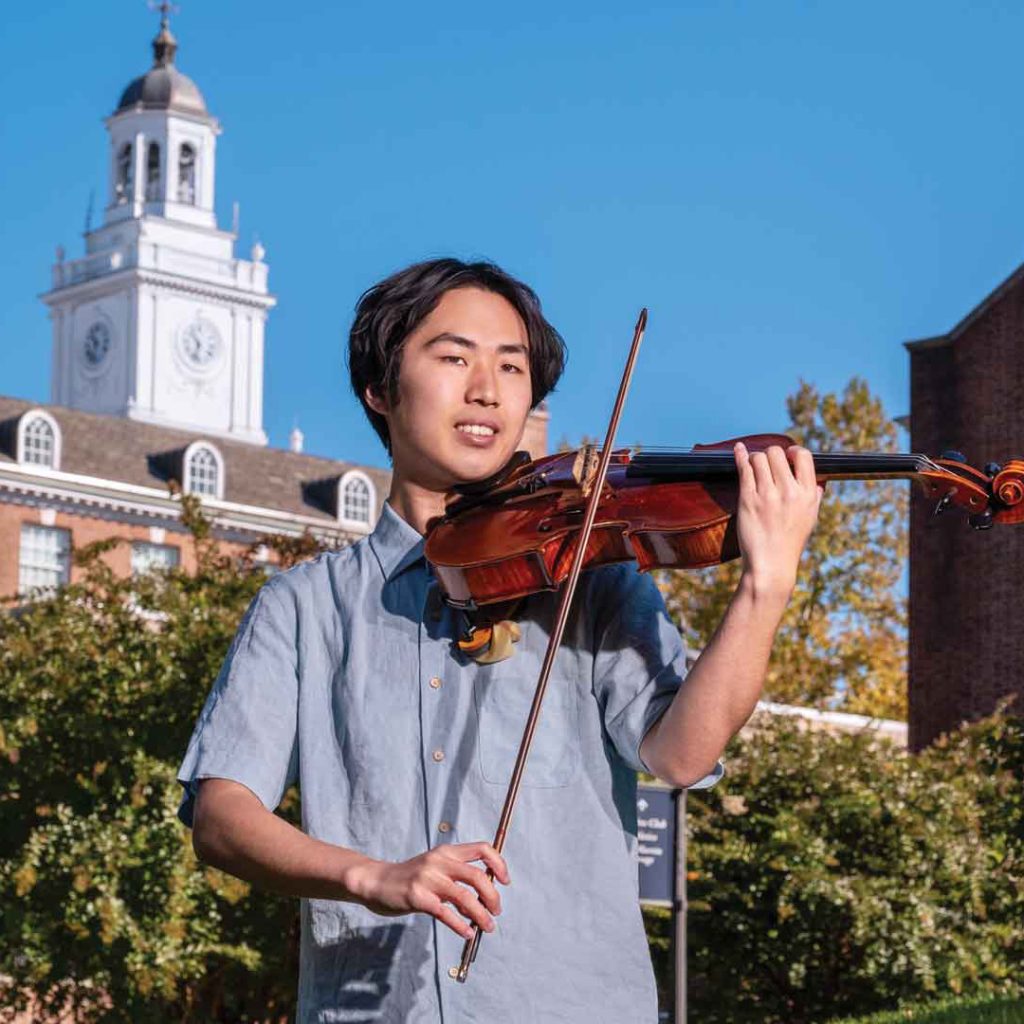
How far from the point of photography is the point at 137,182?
10600cm

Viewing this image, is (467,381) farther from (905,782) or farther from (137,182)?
(137,182)

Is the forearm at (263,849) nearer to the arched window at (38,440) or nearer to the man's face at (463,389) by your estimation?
the man's face at (463,389)

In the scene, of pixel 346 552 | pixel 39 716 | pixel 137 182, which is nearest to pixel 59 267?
pixel 137 182

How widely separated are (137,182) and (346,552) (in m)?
105

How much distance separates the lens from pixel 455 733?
11.2 ft

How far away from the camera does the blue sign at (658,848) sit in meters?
16.8

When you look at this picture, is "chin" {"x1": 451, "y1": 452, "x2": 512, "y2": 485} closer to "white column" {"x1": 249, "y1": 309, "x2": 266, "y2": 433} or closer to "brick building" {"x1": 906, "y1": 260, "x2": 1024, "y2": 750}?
"brick building" {"x1": 906, "y1": 260, "x2": 1024, "y2": 750}

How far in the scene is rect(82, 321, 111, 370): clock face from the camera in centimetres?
10519

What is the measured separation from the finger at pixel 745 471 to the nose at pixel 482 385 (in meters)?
0.53

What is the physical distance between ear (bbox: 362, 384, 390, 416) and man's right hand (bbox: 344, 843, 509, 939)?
1.12m

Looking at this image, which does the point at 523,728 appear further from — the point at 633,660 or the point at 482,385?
the point at 482,385

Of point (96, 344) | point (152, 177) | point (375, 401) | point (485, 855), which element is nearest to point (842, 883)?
point (375, 401)

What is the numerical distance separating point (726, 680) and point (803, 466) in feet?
1.12

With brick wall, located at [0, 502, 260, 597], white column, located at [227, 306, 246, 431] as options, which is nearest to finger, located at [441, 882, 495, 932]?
brick wall, located at [0, 502, 260, 597]
